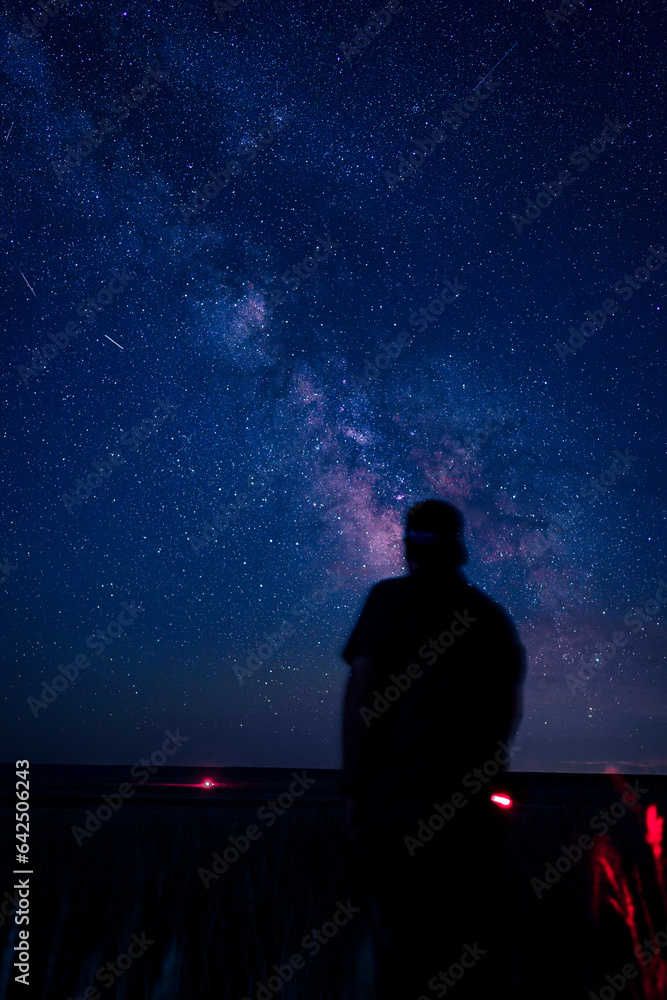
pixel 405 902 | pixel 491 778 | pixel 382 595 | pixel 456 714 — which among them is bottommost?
pixel 405 902

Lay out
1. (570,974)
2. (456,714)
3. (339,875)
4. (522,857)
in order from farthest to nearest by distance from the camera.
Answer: (522,857)
(339,875)
(570,974)
(456,714)

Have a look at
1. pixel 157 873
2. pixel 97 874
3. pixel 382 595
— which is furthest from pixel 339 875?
pixel 382 595

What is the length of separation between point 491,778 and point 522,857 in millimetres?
4504

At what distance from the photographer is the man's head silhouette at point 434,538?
204 centimetres

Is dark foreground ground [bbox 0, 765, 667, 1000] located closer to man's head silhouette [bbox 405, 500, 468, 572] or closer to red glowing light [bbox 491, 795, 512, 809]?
red glowing light [bbox 491, 795, 512, 809]

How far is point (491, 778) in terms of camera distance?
1835mm

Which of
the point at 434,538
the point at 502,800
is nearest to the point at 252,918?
the point at 502,800

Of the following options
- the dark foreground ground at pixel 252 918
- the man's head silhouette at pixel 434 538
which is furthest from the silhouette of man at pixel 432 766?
the dark foreground ground at pixel 252 918

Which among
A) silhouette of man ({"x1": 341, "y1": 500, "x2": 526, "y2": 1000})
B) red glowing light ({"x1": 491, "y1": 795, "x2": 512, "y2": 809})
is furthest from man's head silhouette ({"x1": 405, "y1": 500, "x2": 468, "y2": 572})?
red glowing light ({"x1": 491, "y1": 795, "x2": 512, "y2": 809})

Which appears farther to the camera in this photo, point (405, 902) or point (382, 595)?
point (382, 595)

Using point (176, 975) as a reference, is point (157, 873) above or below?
above

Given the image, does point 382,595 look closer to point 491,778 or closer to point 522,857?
point 491,778

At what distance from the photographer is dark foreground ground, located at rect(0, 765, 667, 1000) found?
354 cm

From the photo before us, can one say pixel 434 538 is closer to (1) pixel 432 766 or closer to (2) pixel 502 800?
(1) pixel 432 766
